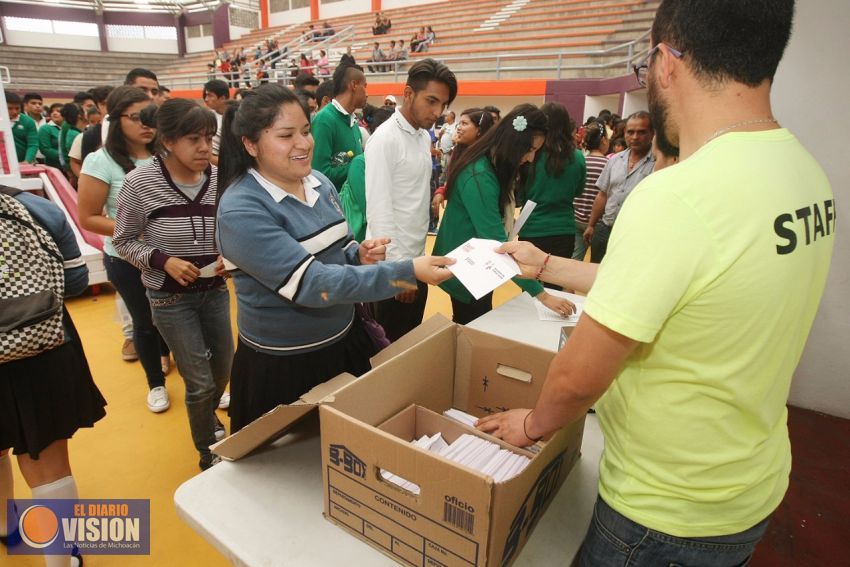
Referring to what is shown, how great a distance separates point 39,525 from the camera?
5.23ft

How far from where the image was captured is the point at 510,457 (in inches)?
39.4

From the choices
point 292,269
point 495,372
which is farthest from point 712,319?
point 292,269

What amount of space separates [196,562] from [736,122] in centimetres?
203

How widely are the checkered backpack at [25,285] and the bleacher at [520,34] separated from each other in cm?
1020

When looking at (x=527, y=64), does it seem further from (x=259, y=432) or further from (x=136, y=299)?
(x=259, y=432)

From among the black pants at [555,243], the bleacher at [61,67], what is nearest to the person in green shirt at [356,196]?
the black pants at [555,243]

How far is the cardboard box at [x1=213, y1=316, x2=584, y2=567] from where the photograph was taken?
76 cm

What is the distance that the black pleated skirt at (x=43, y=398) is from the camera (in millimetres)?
1344

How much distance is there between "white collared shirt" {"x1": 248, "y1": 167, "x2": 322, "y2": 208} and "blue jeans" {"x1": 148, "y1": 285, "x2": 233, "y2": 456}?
0.81m

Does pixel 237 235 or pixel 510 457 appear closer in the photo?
pixel 510 457

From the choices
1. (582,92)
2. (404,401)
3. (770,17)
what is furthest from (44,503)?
(582,92)

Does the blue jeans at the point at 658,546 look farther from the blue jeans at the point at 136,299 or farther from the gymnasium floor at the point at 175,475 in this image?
the blue jeans at the point at 136,299

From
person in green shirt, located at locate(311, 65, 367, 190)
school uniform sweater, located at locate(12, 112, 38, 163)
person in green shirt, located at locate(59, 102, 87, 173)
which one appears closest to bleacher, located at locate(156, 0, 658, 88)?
person in green shirt, located at locate(311, 65, 367, 190)

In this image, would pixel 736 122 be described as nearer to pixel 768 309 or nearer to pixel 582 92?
pixel 768 309
